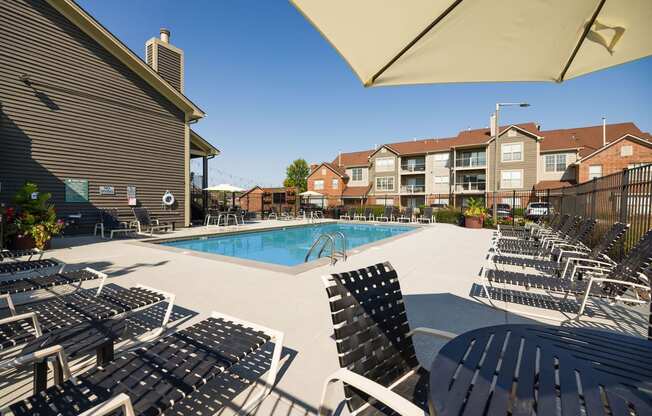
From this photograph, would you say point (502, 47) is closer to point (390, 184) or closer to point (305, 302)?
point (305, 302)

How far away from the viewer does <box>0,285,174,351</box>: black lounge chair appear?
226cm

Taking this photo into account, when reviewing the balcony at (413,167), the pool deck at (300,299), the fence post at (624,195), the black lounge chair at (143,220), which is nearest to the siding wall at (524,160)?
the balcony at (413,167)

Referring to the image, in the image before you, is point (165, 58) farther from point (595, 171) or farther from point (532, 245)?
point (595, 171)

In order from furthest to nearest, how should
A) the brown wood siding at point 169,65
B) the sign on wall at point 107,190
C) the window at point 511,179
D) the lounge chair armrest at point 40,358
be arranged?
1. the window at point 511,179
2. the brown wood siding at point 169,65
3. the sign on wall at point 107,190
4. the lounge chair armrest at point 40,358

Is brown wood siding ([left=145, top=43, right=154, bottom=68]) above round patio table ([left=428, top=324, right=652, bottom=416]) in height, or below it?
above

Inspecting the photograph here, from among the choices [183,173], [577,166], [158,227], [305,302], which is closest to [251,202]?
[183,173]

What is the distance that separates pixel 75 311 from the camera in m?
2.64

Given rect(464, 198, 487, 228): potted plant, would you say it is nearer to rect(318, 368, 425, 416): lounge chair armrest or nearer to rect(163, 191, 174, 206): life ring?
rect(163, 191, 174, 206): life ring

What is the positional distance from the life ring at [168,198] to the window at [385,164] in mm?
25491

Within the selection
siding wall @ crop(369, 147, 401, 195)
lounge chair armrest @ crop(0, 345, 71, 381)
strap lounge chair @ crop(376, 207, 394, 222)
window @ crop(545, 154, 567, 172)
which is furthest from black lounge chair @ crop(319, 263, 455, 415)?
window @ crop(545, 154, 567, 172)

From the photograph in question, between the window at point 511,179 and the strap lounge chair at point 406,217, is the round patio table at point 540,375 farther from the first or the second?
the window at point 511,179

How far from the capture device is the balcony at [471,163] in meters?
28.8

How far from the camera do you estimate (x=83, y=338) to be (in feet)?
6.98

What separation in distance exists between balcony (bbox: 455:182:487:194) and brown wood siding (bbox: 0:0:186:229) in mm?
26692
